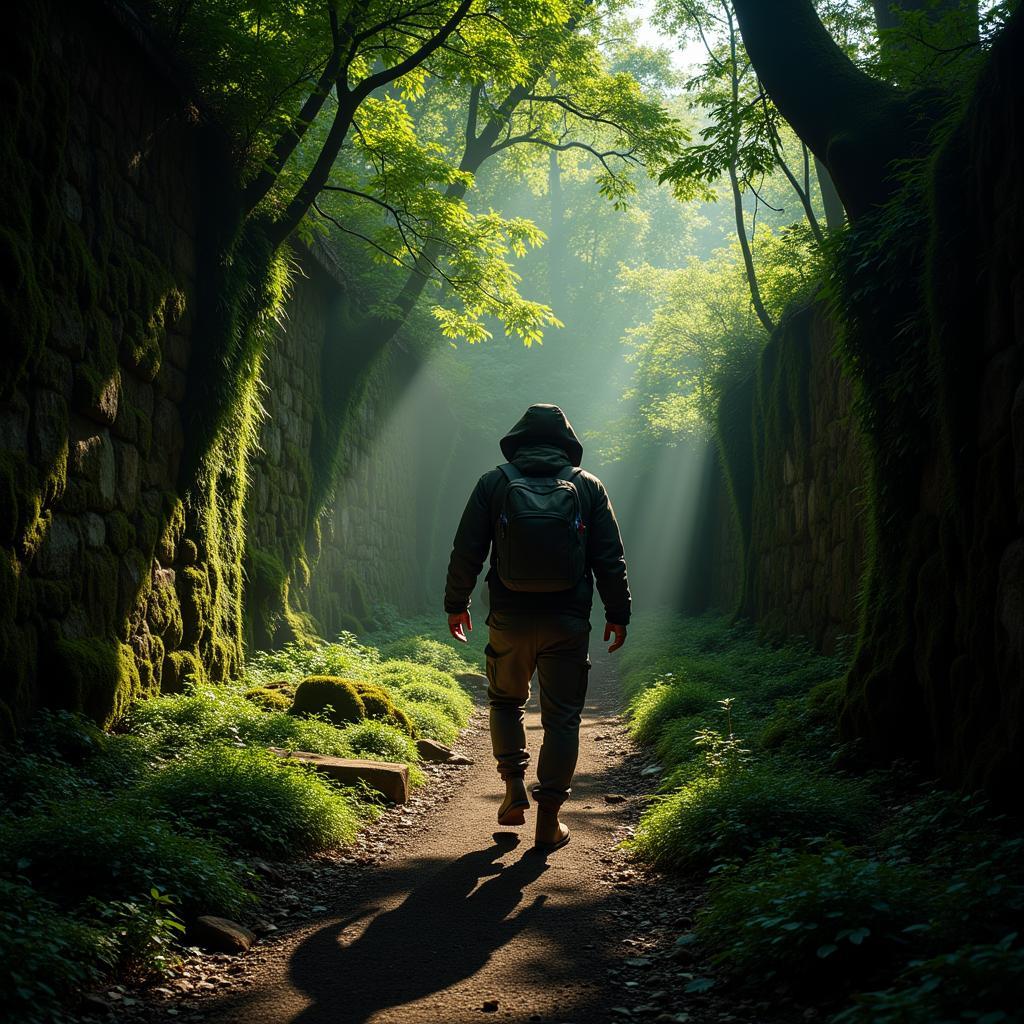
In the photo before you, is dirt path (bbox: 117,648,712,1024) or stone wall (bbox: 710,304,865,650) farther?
stone wall (bbox: 710,304,865,650)

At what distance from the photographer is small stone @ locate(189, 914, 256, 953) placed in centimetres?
321

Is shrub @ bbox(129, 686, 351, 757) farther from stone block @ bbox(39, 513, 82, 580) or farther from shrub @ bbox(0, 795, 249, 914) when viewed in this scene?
shrub @ bbox(0, 795, 249, 914)

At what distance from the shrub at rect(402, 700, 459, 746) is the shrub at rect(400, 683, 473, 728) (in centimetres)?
48

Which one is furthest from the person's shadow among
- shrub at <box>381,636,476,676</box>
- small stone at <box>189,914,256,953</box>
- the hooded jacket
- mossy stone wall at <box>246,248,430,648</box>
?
shrub at <box>381,636,476,676</box>

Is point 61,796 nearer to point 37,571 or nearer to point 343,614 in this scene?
point 37,571

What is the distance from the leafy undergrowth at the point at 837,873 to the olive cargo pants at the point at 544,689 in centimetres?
52

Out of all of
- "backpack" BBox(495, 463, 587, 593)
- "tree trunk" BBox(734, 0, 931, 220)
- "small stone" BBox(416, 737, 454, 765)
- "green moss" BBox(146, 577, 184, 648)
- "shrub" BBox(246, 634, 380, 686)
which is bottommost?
"small stone" BBox(416, 737, 454, 765)

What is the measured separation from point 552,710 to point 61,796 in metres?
2.17

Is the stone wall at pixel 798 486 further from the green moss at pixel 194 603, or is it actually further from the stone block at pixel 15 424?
the stone block at pixel 15 424

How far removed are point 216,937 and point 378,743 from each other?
2.97m

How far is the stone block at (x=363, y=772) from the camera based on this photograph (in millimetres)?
5289

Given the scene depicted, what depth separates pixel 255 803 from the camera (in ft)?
14.2

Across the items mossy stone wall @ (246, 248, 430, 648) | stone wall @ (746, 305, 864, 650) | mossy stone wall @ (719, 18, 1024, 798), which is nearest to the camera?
mossy stone wall @ (719, 18, 1024, 798)

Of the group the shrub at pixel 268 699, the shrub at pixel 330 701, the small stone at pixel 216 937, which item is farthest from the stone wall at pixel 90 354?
the small stone at pixel 216 937
